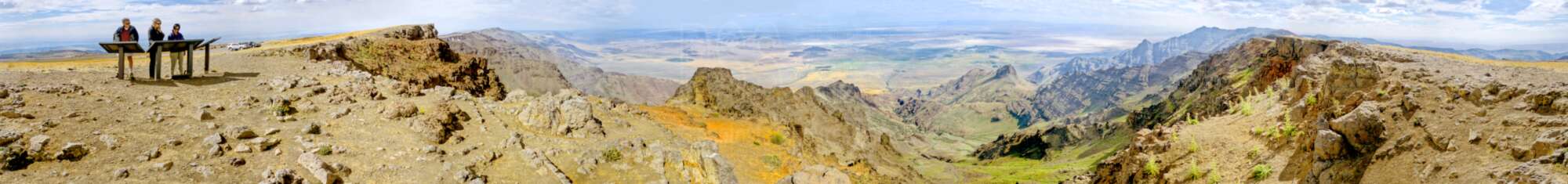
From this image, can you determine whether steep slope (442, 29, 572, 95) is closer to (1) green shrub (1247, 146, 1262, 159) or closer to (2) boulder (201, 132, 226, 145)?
(2) boulder (201, 132, 226, 145)

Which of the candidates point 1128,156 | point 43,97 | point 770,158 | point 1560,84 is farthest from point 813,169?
point 43,97

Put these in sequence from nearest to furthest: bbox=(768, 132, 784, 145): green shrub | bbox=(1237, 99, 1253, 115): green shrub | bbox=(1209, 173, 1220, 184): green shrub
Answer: bbox=(1209, 173, 1220, 184): green shrub → bbox=(1237, 99, 1253, 115): green shrub → bbox=(768, 132, 784, 145): green shrub

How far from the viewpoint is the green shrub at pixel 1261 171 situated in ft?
42.9

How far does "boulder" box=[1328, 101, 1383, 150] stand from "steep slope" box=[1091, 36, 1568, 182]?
0.02 metres

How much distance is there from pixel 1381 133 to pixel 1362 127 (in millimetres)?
244

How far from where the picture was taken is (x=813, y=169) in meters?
18.9

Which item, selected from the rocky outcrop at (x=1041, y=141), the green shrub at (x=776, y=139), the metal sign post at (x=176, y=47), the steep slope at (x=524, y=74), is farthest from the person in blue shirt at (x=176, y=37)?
the rocky outcrop at (x=1041, y=141)

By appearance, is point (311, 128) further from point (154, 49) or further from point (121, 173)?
point (154, 49)

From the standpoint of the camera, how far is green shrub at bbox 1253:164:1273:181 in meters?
13.1

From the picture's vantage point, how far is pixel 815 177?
17.7 meters

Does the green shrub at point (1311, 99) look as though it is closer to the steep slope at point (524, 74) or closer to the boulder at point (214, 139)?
the boulder at point (214, 139)

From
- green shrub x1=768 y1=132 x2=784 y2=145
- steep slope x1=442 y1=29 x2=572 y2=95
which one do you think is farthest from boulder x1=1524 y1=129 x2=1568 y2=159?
steep slope x1=442 y1=29 x2=572 y2=95

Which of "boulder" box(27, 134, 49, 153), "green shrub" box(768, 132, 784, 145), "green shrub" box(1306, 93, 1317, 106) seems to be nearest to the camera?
"boulder" box(27, 134, 49, 153)

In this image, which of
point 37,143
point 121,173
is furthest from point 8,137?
point 121,173
